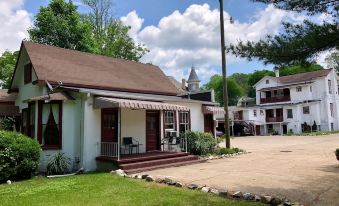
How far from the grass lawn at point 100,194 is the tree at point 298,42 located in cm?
429

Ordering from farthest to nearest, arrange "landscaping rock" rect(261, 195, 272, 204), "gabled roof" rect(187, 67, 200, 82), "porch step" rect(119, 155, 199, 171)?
1. "gabled roof" rect(187, 67, 200, 82)
2. "porch step" rect(119, 155, 199, 171)
3. "landscaping rock" rect(261, 195, 272, 204)

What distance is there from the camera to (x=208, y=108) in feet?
71.1

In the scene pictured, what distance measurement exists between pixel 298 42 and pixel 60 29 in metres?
27.7

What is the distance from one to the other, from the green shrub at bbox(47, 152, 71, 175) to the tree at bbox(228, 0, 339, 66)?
358 inches

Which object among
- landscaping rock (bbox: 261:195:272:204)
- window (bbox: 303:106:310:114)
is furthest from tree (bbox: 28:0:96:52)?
window (bbox: 303:106:310:114)

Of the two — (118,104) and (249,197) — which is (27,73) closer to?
(118,104)

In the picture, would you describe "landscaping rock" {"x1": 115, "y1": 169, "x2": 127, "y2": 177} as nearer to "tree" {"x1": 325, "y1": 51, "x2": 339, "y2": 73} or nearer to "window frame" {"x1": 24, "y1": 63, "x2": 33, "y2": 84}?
"window frame" {"x1": 24, "y1": 63, "x2": 33, "y2": 84}

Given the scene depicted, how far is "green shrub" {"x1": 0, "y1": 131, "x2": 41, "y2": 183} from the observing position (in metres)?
11.9

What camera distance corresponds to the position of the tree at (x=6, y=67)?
36131 millimetres

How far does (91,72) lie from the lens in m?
19.2

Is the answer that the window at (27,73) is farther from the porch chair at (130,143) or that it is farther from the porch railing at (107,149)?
the porch chair at (130,143)

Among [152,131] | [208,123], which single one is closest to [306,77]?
[208,123]

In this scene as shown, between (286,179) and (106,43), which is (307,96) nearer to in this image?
(106,43)

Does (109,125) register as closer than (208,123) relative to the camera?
Yes
